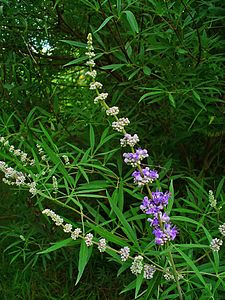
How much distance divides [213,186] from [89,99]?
2.06 ft

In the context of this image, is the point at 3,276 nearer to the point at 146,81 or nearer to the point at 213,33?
the point at 146,81

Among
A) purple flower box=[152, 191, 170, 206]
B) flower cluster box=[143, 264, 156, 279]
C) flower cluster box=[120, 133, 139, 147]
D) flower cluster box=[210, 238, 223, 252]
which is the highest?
flower cluster box=[120, 133, 139, 147]

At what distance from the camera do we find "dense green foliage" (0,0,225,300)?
167cm

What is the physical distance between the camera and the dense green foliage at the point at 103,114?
65.6 inches

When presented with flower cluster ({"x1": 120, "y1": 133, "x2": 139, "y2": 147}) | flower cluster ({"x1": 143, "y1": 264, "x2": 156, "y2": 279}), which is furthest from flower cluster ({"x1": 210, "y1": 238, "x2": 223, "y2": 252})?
flower cluster ({"x1": 120, "y1": 133, "x2": 139, "y2": 147})

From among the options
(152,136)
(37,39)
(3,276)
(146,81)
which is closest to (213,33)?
(146,81)

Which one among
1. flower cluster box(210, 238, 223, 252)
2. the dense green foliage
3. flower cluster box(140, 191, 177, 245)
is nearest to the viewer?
flower cluster box(140, 191, 177, 245)

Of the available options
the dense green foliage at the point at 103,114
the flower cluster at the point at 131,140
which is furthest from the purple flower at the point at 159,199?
the dense green foliage at the point at 103,114

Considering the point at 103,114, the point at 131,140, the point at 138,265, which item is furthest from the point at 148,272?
the point at 103,114

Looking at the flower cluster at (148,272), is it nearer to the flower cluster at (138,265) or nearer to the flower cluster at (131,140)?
the flower cluster at (138,265)

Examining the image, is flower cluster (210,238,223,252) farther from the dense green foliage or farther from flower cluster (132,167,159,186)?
the dense green foliage

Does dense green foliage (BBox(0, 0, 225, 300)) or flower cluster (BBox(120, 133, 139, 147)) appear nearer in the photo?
flower cluster (BBox(120, 133, 139, 147))

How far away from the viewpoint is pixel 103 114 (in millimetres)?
1870

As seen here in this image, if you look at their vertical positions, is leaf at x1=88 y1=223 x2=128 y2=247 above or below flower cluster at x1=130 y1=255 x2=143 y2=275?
above
